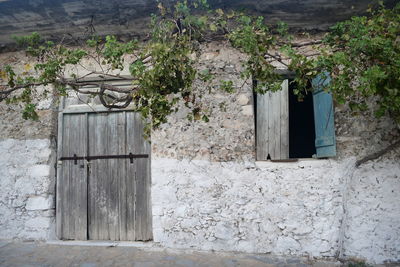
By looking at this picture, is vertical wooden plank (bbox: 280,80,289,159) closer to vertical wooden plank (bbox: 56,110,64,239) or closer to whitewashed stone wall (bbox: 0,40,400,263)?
whitewashed stone wall (bbox: 0,40,400,263)

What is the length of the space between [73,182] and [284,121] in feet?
9.67

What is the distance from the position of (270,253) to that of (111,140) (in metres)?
2.52

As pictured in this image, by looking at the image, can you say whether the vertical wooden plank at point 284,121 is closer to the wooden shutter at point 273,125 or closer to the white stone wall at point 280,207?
the wooden shutter at point 273,125

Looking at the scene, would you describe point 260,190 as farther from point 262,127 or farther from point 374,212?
point 374,212

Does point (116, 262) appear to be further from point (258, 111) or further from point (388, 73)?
point (388, 73)

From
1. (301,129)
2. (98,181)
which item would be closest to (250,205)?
(98,181)

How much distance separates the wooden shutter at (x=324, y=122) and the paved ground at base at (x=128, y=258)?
129 centimetres

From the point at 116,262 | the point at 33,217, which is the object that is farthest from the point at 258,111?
the point at 33,217

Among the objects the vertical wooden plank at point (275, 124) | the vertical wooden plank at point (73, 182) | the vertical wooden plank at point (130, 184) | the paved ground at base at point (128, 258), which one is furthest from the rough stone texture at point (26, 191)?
the vertical wooden plank at point (275, 124)

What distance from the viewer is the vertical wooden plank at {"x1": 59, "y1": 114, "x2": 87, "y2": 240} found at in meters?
4.85

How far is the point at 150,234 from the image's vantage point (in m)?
4.68

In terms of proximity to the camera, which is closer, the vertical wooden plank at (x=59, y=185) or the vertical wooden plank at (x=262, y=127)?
the vertical wooden plank at (x=262, y=127)

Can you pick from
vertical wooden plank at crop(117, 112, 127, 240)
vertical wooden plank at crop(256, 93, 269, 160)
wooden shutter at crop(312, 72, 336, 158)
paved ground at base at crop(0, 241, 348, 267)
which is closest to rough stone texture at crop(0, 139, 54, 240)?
paved ground at base at crop(0, 241, 348, 267)

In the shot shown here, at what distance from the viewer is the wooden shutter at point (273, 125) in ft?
14.4
